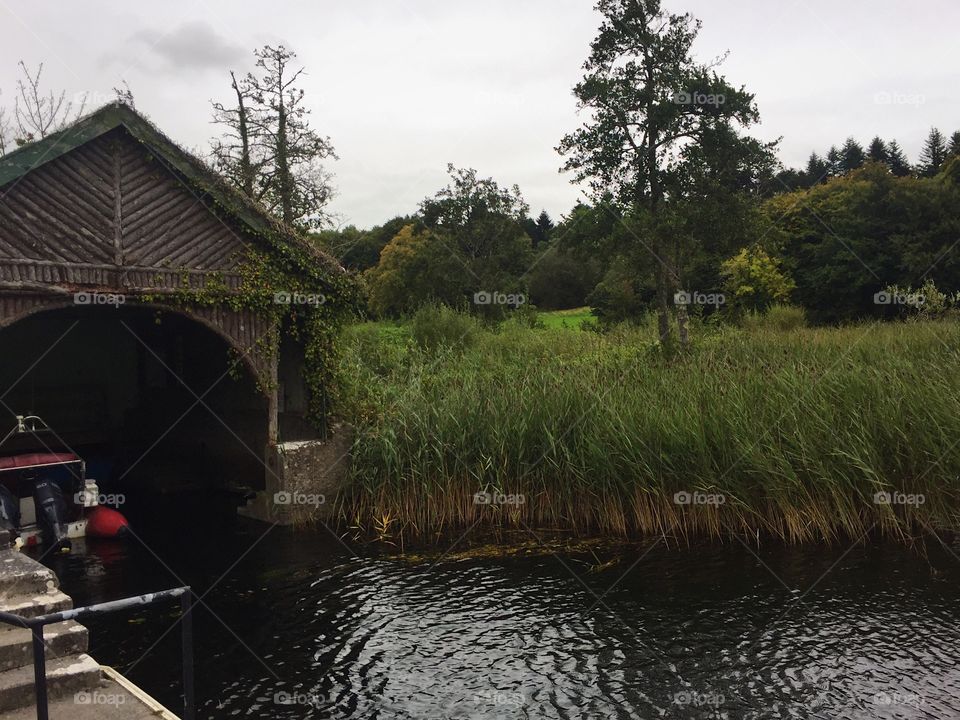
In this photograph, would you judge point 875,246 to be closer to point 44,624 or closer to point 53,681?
point 53,681

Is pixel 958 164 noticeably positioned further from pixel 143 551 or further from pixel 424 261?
pixel 143 551

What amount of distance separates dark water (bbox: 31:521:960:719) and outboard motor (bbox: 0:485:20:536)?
102cm

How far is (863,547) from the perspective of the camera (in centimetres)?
1040

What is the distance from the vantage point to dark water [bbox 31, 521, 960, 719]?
6.76 meters

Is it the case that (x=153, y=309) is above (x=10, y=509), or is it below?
above

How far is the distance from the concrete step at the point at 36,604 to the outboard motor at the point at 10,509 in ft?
16.3

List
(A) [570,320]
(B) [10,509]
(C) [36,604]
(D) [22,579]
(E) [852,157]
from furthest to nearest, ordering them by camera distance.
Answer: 1. (E) [852,157]
2. (A) [570,320]
3. (B) [10,509]
4. (D) [22,579]
5. (C) [36,604]

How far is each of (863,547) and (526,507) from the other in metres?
4.66

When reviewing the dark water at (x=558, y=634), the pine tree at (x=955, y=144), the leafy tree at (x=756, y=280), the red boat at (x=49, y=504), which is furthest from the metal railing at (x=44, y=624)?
the pine tree at (x=955, y=144)

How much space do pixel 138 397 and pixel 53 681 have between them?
14389 mm

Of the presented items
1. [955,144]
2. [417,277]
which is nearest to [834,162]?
[955,144]

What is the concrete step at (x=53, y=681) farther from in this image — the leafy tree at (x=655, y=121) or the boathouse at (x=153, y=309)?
the leafy tree at (x=655, y=121)

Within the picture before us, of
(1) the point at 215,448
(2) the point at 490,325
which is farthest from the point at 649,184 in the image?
→ (1) the point at 215,448

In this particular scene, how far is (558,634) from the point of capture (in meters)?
8.16
